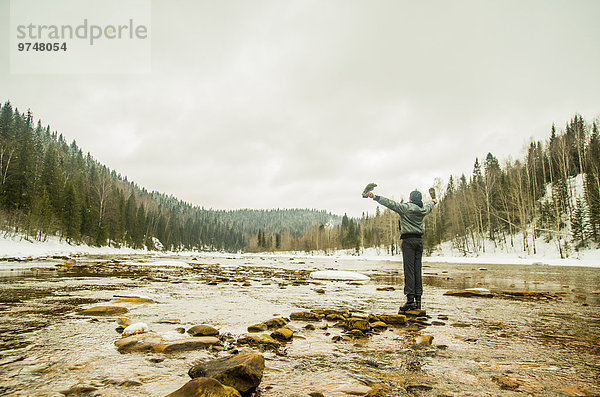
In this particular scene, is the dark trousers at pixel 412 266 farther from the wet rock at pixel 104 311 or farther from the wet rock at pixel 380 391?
the wet rock at pixel 104 311

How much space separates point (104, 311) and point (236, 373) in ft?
15.3

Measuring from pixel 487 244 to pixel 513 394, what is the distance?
223 ft

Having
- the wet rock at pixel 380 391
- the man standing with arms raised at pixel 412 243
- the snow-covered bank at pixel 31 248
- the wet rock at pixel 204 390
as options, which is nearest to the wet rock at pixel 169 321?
the wet rock at pixel 204 390

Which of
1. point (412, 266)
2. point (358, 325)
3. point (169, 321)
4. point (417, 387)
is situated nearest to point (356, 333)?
point (358, 325)

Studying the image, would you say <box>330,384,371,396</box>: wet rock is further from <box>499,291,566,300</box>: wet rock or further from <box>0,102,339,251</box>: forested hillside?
<box>0,102,339,251</box>: forested hillside

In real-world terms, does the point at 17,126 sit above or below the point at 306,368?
above

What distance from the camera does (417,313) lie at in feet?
→ 19.5

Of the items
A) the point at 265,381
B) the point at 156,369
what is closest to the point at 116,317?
the point at 156,369

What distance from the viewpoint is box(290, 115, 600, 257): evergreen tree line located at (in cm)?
4247

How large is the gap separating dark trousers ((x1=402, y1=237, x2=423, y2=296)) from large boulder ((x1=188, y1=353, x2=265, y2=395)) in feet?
15.1

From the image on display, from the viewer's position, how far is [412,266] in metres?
6.50

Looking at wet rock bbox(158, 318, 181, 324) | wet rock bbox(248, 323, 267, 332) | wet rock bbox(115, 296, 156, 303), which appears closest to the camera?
wet rock bbox(248, 323, 267, 332)

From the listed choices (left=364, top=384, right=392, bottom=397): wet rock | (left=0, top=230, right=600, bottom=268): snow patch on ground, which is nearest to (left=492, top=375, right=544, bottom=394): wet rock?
(left=364, top=384, right=392, bottom=397): wet rock

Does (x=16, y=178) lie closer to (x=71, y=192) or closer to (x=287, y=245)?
(x=71, y=192)
